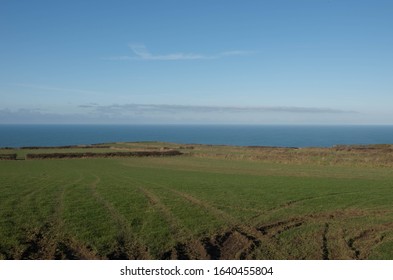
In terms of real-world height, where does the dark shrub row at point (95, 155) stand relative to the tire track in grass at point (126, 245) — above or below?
above

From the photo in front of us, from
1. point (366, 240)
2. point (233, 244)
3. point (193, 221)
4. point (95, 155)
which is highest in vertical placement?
point (95, 155)

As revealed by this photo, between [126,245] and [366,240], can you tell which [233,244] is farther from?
[366,240]

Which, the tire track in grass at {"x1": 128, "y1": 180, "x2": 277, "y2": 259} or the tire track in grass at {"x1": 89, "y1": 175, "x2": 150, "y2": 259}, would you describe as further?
the tire track in grass at {"x1": 128, "y1": 180, "x2": 277, "y2": 259}

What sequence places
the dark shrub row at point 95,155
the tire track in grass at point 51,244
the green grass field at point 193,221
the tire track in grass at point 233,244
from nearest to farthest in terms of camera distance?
the tire track in grass at point 51,244 → the tire track in grass at point 233,244 → the green grass field at point 193,221 → the dark shrub row at point 95,155

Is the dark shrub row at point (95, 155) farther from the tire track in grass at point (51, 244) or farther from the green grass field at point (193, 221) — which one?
the tire track in grass at point (51, 244)

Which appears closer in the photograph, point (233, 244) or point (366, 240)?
point (233, 244)

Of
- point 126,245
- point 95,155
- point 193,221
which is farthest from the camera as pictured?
point 95,155

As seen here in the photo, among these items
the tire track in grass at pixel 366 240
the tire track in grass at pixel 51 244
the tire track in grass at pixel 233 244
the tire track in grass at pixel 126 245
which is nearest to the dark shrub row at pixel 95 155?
the tire track in grass at pixel 126 245

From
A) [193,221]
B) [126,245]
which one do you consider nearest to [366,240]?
[193,221]

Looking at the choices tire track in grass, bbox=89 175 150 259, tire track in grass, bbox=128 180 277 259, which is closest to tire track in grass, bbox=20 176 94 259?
tire track in grass, bbox=89 175 150 259

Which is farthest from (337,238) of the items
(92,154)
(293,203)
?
(92,154)

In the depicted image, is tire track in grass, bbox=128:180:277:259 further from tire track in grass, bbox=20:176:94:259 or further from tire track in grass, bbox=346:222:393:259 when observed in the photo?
tire track in grass, bbox=20:176:94:259

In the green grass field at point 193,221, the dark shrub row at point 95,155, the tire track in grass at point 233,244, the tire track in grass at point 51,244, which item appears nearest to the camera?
the tire track in grass at point 51,244
